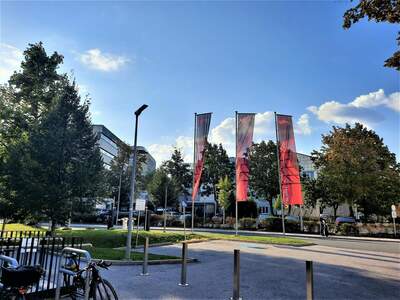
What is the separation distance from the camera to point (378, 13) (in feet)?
30.8

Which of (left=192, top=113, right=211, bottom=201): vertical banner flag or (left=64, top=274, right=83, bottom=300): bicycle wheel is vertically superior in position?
(left=192, top=113, right=211, bottom=201): vertical banner flag

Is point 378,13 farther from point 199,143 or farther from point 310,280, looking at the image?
point 199,143

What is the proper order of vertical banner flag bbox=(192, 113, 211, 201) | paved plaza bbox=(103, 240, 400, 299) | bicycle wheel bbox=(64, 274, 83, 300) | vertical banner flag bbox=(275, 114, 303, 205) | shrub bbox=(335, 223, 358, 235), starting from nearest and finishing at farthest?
bicycle wheel bbox=(64, 274, 83, 300) < paved plaza bbox=(103, 240, 400, 299) < vertical banner flag bbox=(192, 113, 211, 201) < vertical banner flag bbox=(275, 114, 303, 205) < shrub bbox=(335, 223, 358, 235)

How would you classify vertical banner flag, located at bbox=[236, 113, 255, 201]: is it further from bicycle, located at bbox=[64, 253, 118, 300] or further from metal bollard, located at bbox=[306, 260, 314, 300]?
metal bollard, located at bbox=[306, 260, 314, 300]

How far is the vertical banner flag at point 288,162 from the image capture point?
24.7 metres

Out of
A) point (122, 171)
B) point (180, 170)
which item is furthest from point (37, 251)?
point (180, 170)

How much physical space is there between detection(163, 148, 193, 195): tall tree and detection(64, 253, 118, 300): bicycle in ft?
172

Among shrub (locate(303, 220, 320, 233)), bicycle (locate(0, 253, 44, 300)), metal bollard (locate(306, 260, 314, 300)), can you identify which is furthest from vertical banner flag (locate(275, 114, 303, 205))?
bicycle (locate(0, 253, 44, 300))

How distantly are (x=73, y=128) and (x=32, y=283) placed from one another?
1542 centimetres

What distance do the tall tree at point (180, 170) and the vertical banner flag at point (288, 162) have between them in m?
35.6

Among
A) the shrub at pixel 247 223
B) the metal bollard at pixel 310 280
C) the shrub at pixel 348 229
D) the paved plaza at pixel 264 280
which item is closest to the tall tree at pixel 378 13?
the paved plaza at pixel 264 280

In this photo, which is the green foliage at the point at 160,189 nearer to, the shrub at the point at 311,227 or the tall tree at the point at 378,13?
the shrub at the point at 311,227

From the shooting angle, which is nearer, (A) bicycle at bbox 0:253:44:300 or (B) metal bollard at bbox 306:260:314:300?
(A) bicycle at bbox 0:253:44:300

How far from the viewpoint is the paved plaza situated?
7.50 meters
